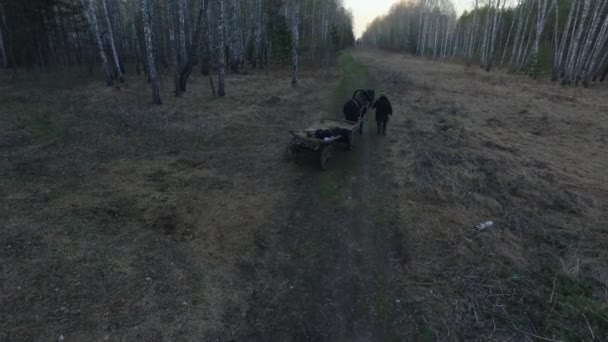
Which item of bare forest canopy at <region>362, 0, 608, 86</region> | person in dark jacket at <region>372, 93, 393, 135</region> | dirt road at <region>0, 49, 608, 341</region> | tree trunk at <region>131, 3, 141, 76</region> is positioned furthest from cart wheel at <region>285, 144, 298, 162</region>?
bare forest canopy at <region>362, 0, 608, 86</region>

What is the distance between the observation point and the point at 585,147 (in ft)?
32.1

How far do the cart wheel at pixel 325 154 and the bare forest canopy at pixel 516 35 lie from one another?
20278 mm

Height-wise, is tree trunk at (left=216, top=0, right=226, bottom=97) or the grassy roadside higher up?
tree trunk at (left=216, top=0, right=226, bottom=97)

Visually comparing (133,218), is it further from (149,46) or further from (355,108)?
(149,46)

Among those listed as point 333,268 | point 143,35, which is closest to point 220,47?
point 333,268

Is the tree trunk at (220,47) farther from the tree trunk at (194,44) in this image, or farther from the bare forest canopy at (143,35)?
the tree trunk at (194,44)

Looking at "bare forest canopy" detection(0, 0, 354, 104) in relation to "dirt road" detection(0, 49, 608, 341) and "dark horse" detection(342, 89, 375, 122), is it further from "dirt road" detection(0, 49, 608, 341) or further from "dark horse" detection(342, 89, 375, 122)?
"dirt road" detection(0, 49, 608, 341)

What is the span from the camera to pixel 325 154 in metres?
8.32

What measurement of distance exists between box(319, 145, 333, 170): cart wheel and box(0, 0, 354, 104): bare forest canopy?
30.2ft

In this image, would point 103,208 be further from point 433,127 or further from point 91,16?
point 91,16

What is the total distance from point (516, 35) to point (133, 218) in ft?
121

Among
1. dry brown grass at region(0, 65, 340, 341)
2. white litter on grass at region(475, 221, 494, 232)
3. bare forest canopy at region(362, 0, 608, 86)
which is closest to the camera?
dry brown grass at region(0, 65, 340, 341)

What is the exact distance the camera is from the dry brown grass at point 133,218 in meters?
4.00

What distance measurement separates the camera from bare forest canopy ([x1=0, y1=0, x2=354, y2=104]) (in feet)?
→ 60.9
